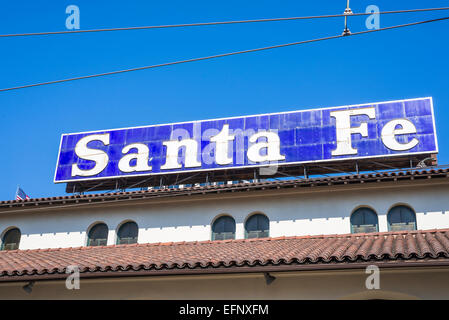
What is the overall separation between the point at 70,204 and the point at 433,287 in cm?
1169

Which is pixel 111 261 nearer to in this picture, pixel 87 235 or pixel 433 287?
pixel 87 235

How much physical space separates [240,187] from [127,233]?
13.6ft

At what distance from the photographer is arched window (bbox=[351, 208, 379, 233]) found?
15.2 m

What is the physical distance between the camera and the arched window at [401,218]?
1502 cm

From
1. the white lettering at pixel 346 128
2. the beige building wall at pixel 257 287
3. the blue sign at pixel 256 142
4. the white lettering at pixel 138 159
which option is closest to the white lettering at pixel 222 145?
the blue sign at pixel 256 142

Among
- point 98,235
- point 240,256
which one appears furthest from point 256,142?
point 240,256

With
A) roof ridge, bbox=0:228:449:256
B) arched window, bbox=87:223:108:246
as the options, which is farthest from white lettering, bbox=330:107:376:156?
arched window, bbox=87:223:108:246

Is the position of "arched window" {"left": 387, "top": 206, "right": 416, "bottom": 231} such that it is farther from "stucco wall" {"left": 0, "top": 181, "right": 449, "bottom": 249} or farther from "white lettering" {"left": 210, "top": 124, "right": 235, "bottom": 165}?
"white lettering" {"left": 210, "top": 124, "right": 235, "bottom": 165}

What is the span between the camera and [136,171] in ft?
70.1

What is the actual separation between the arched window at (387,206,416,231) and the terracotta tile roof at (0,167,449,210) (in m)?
0.92

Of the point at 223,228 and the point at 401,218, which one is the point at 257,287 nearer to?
the point at 223,228
